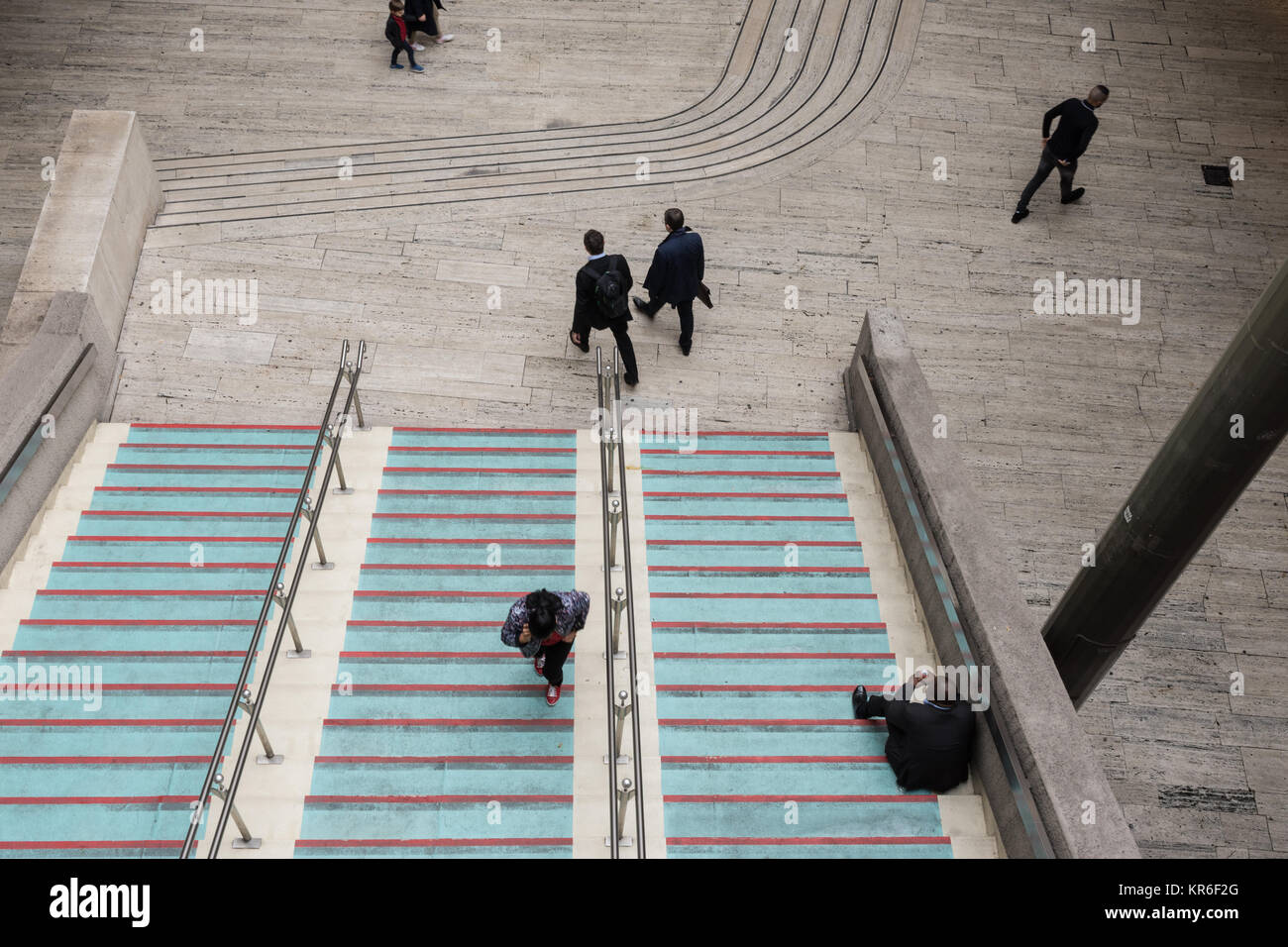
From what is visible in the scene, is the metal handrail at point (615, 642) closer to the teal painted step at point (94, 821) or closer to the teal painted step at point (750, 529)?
the teal painted step at point (750, 529)

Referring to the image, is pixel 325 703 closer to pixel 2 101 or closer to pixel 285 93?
pixel 285 93

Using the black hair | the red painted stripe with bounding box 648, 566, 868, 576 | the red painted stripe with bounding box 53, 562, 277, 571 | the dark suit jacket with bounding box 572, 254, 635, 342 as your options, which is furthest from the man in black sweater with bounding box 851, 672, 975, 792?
the red painted stripe with bounding box 53, 562, 277, 571

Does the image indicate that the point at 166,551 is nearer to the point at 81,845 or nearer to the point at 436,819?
the point at 81,845

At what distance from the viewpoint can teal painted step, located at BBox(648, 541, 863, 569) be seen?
7.96 meters

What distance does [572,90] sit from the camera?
39.5 feet

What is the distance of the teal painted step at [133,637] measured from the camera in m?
7.18

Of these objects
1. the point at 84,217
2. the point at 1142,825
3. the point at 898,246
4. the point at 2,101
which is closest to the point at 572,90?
the point at 898,246

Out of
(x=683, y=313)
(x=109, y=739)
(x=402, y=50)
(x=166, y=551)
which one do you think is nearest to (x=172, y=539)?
(x=166, y=551)

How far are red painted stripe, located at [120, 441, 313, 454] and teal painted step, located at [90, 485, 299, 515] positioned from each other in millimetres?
456

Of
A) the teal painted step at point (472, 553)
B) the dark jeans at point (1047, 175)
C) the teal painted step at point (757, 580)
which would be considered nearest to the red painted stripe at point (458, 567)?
the teal painted step at point (472, 553)

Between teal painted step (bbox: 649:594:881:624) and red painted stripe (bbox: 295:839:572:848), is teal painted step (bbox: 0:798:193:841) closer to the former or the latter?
red painted stripe (bbox: 295:839:572:848)

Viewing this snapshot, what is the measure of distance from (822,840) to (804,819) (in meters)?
0.16

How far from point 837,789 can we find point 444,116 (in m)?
8.28

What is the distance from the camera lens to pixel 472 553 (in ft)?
25.8
